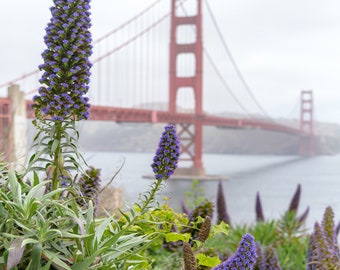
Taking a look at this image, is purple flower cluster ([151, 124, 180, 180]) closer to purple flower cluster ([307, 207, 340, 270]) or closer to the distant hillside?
purple flower cluster ([307, 207, 340, 270])

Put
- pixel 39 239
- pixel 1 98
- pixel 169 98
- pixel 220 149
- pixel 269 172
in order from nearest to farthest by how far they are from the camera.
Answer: pixel 39 239, pixel 1 98, pixel 169 98, pixel 269 172, pixel 220 149

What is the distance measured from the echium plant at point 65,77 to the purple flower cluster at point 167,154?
325 mm

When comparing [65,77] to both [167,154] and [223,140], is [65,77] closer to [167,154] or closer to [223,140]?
[167,154]

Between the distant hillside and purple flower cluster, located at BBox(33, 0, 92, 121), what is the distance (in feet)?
345

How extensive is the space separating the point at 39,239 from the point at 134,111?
130ft

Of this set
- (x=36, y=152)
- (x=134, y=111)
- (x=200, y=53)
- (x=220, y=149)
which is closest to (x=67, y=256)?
(x=36, y=152)

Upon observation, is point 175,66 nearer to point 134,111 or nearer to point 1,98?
point 134,111

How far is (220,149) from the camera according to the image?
495 ft

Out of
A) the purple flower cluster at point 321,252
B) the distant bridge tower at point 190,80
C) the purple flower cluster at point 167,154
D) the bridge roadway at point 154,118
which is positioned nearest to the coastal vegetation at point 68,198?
the purple flower cluster at point 167,154

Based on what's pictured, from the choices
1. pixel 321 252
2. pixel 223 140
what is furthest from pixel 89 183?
pixel 223 140

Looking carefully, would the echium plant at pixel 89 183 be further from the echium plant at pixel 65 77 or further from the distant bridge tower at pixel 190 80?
the distant bridge tower at pixel 190 80

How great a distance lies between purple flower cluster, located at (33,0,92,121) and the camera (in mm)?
1913

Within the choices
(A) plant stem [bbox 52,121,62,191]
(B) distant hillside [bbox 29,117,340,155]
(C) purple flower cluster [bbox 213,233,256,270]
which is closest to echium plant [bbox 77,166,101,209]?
(A) plant stem [bbox 52,121,62,191]

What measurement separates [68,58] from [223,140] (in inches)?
5653
